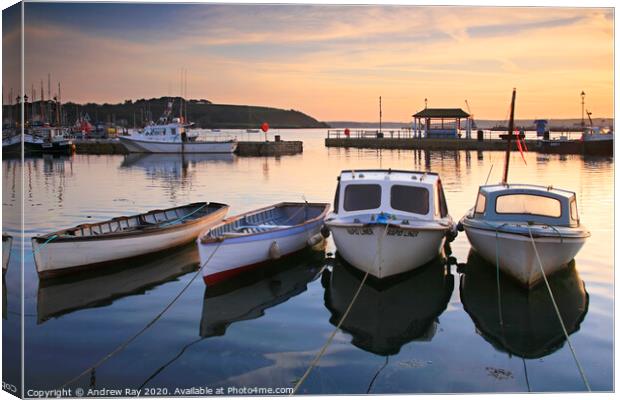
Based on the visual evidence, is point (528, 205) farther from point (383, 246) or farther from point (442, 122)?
point (442, 122)

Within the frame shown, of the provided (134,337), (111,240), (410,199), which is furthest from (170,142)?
(134,337)

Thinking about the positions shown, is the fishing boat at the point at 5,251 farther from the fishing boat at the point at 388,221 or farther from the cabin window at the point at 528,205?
the cabin window at the point at 528,205

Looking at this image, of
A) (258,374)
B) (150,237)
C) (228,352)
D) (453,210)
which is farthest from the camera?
(453,210)

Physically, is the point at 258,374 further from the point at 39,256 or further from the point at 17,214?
the point at 39,256

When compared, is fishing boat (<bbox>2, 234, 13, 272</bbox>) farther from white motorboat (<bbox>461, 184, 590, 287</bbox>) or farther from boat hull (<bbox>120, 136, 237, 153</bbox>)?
boat hull (<bbox>120, 136, 237, 153</bbox>)

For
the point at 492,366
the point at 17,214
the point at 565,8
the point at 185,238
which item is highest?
the point at 565,8

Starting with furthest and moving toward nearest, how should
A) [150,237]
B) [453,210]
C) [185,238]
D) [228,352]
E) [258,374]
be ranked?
[453,210] → [185,238] → [150,237] → [228,352] → [258,374]

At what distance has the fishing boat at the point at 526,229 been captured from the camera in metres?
12.4

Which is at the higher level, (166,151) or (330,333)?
(166,151)

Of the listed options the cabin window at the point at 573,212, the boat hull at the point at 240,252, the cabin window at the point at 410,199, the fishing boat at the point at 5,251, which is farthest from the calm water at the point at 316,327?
the cabin window at the point at 410,199

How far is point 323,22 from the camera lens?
10.5 meters

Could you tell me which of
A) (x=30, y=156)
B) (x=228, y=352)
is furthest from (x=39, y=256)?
(x=30, y=156)

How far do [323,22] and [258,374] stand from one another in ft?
17.1

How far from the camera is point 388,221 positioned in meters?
13.1
